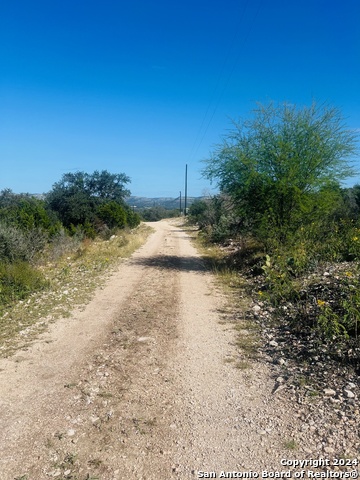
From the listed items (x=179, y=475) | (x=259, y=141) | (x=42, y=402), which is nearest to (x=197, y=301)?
(x=42, y=402)

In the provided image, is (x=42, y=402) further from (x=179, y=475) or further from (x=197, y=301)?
(x=197, y=301)

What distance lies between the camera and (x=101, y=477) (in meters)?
3.02

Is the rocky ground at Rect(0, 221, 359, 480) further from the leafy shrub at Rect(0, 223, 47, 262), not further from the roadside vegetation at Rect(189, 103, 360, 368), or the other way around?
the leafy shrub at Rect(0, 223, 47, 262)

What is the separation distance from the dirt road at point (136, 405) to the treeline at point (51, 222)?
4358 mm

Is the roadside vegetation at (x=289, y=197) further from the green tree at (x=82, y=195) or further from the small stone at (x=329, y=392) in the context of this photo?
the green tree at (x=82, y=195)

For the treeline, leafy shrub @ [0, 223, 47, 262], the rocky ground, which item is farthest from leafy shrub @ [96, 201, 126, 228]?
the rocky ground

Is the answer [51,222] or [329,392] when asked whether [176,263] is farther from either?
[51,222]

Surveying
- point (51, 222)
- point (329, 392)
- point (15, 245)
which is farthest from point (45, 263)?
point (329, 392)

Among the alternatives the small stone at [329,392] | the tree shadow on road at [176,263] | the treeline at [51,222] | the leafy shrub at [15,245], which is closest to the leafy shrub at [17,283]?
the treeline at [51,222]

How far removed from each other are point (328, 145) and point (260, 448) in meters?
12.2

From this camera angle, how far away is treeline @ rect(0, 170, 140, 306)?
10.5 meters

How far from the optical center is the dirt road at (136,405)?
10.5 ft

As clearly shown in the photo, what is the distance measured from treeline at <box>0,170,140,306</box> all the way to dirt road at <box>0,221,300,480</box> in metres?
4.36

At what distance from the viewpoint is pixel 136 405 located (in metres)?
4.13
